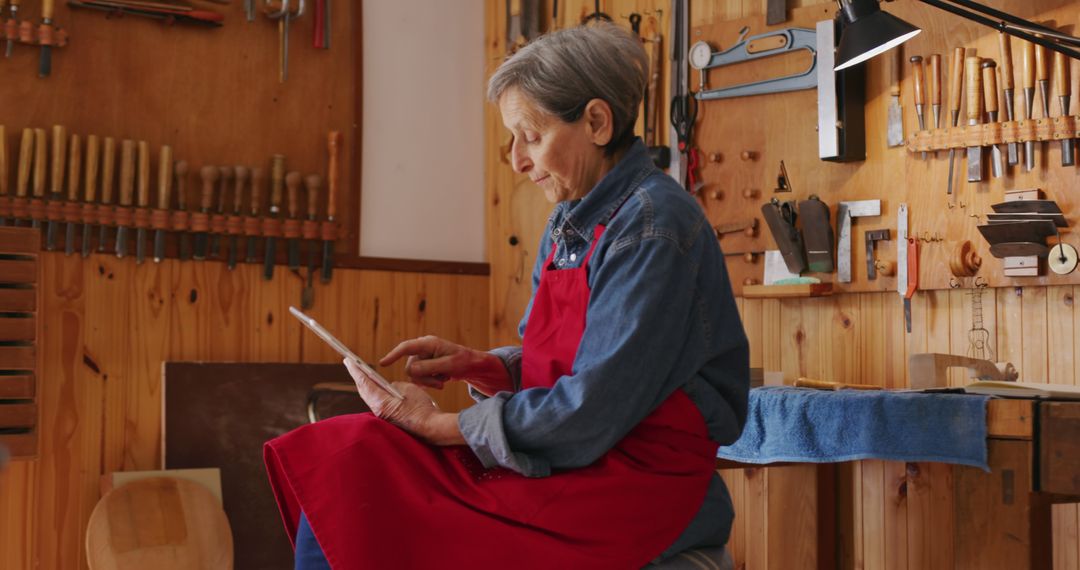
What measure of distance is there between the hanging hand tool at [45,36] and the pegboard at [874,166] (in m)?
2.27

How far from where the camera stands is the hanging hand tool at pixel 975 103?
132 inches

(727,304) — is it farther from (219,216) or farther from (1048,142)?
(219,216)

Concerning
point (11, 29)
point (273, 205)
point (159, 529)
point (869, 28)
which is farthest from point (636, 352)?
point (11, 29)

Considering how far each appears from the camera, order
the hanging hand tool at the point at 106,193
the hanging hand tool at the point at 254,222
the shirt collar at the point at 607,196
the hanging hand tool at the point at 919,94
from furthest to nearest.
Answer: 1. the hanging hand tool at the point at 254,222
2. the hanging hand tool at the point at 106,193
3. the hanging hand tool at the point at 919,94
4. the shirt collar at the point at 607,196

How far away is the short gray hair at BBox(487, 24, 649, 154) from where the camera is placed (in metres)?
1.83

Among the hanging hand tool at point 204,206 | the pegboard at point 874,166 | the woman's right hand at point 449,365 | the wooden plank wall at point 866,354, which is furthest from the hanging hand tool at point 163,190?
the woman's right hand at point 449,365

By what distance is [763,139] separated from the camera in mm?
3918

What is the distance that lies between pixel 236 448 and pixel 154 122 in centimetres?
122

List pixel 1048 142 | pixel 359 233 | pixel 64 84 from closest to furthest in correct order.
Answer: pixel 1048 142
pixel 64 84
pixel 359 233

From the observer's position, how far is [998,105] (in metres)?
3.33

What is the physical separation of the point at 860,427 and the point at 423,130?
280 cm

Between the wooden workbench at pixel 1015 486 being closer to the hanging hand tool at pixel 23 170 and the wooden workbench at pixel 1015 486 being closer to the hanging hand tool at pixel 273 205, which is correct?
the hanging hand tool at pixel 273 205

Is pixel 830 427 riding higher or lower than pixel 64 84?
lower

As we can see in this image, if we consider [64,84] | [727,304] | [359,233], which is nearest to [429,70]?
[359,233]
